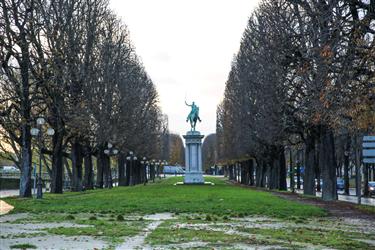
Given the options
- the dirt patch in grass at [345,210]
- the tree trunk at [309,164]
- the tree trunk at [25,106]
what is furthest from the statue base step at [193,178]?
the dirt patch in grass at [345,210]

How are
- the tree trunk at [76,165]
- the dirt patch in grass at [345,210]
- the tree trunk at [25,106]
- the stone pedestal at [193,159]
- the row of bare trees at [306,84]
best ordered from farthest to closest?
the stone pedestal at [193,159] < the tree trunk at [76,165] < the tree trunk at [25,106] < the dirt patch in grass at [345,210] < the row of bare trees at [306,84]

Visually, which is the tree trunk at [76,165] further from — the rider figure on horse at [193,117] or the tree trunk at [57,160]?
the rider figure on horse at [193,117]

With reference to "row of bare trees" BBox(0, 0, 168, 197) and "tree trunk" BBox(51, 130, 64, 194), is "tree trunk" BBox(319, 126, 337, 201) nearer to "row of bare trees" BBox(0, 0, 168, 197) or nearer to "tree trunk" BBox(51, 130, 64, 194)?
"row of bare trees" BBox(0, 0, 168, 197)

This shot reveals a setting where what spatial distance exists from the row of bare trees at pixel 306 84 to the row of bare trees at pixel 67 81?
37.6 ft

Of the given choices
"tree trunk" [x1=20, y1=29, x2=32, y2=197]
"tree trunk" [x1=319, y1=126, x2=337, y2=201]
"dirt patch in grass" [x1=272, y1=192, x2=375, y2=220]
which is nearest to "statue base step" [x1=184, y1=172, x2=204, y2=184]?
"tree trunk" [x1=319, y1=126, x2=337, y2=201]

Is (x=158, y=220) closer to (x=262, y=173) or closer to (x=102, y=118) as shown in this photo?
(x=102, y=118)

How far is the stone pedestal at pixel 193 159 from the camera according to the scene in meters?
77.9

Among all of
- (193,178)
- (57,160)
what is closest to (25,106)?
(57,160)

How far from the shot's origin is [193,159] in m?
77.8

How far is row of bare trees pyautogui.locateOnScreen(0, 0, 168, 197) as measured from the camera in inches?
1351

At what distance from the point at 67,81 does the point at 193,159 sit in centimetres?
4114

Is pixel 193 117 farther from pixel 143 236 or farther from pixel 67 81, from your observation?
pixel 143 236

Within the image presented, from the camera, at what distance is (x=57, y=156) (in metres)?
44.8

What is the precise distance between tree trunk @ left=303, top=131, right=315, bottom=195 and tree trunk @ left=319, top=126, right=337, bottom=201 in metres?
4.58
